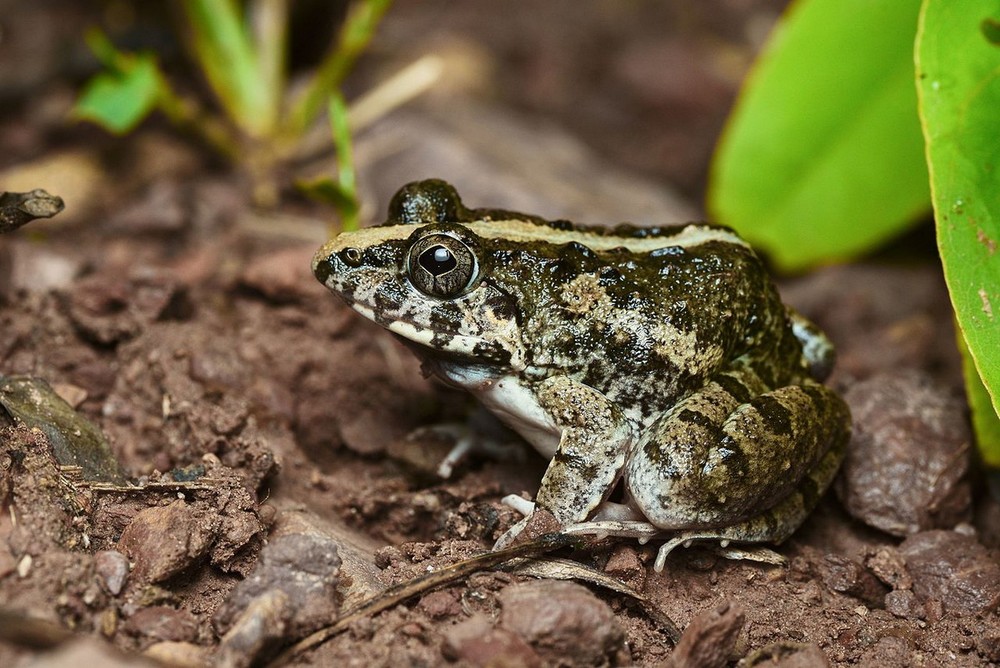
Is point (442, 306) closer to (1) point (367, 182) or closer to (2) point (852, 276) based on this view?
(1) point (367, 182)

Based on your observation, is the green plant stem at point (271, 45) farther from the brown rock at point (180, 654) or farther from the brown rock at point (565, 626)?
the brown rock at point (565, 626)

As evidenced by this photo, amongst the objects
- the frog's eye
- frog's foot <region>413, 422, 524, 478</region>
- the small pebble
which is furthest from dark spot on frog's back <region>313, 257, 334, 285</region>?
the small pebble

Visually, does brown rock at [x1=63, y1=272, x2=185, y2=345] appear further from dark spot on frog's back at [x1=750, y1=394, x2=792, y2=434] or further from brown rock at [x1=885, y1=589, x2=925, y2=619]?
brown rock at [x1=885, y1=589, x2=925, y2=619]

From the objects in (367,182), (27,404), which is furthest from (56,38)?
(27,404)

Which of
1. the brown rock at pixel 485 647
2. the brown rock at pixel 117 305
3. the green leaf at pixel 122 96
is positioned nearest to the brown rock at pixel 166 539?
the brown rock at pixel 485 647

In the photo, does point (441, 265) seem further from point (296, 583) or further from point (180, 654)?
point (180, 654)

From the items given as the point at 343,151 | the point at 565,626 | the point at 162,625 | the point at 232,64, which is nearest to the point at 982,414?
the point at 565,626
